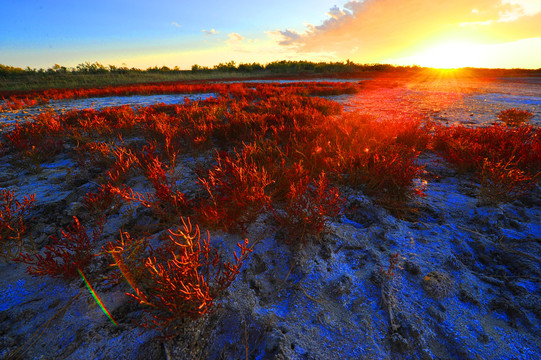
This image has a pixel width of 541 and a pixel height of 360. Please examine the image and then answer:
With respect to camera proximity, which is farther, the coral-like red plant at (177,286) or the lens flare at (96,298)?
the lens flare at (96,298)

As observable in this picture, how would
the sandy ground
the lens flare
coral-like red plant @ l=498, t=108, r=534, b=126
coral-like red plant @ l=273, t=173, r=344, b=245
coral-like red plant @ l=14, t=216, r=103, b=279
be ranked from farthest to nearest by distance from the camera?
coral-like red plant @ l=498, t=108, r=534, b=126
coral-like red plant @ l=273, t=173, r=344, b=245
coral-like red plant @ l=14, t=216, r=103, b=279
the lens flare
the sandy ground

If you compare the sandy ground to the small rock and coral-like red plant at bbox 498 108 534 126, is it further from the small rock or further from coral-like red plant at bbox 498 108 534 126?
coral-like red plant at bbox 498 108 534 126

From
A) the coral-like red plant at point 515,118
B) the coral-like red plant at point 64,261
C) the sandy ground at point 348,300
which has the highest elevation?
the coral-like red plant at point 515,118

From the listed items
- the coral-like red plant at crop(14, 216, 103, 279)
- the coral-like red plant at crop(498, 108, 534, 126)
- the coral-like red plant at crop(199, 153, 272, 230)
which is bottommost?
the coral-like red plant at crop(14, 216, 103, 279)

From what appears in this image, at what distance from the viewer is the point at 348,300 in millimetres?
1542

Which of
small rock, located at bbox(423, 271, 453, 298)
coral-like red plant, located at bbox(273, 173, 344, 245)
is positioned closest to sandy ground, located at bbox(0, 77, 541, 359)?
small rock, located at bbox(423, 271, 453, 298)

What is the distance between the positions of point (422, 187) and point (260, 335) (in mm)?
2588

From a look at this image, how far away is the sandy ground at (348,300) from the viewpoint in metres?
1.28

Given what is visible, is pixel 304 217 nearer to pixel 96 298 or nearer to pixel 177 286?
pixel 177 286

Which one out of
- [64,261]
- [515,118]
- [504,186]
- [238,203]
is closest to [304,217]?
[238,203]

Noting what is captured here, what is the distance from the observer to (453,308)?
1.45 meters

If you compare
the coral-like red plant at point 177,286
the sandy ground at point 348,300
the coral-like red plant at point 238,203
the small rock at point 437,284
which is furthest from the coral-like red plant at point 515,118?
the coral-like red plant at point 177,286

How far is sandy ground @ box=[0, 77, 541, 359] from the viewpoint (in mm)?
1278

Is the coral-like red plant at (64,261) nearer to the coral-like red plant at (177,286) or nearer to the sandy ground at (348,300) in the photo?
the sandy ground at (348,300)
